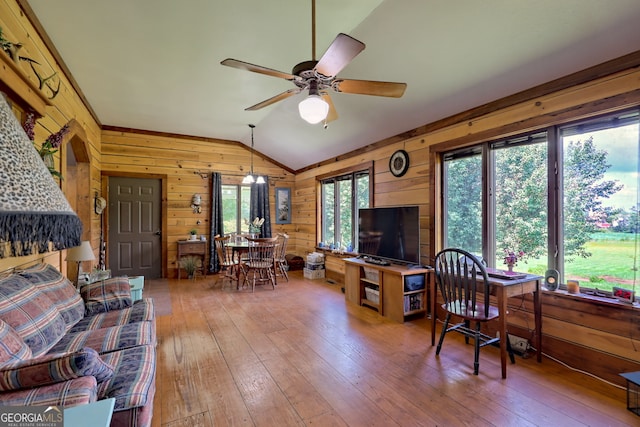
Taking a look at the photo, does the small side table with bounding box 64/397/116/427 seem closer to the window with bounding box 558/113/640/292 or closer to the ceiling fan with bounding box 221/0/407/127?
the ceiling fan with bounding box 221/0/407/127

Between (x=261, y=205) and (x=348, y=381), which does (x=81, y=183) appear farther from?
(x=348, y=381)

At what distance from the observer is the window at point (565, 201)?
231 centimetres

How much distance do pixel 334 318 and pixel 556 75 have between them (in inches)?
126

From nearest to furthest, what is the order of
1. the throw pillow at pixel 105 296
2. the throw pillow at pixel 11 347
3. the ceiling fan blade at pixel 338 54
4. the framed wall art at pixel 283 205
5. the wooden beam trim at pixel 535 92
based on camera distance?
the throw pillow at pixel 11 347, the ceiling fan blade at pixel 338 54, the wooden beam trim at pixel 535 92, the throw pillow at pixel 105 296, the framed wall art at pixel 283 205

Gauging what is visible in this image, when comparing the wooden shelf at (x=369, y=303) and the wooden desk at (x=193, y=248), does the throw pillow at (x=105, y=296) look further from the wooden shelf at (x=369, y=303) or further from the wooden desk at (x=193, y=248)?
the wooden desk at (x=193, y=248)

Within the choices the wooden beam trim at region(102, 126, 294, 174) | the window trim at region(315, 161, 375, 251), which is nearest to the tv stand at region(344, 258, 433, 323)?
the window trim at region(315, 161, 375, 251)

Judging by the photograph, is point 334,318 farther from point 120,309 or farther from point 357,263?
point 120,309

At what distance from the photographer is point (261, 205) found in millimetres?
6863

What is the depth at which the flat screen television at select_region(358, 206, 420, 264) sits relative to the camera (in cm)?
366

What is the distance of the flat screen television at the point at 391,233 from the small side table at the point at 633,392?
1936 mm

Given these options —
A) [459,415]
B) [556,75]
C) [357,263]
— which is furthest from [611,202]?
[357,263]

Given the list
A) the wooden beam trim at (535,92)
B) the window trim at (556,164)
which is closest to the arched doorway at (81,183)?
the wooden beam trim at (535,92)

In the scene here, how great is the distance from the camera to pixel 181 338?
10.1 ft

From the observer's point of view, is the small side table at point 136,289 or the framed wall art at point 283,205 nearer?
the small side table at point 136,289
